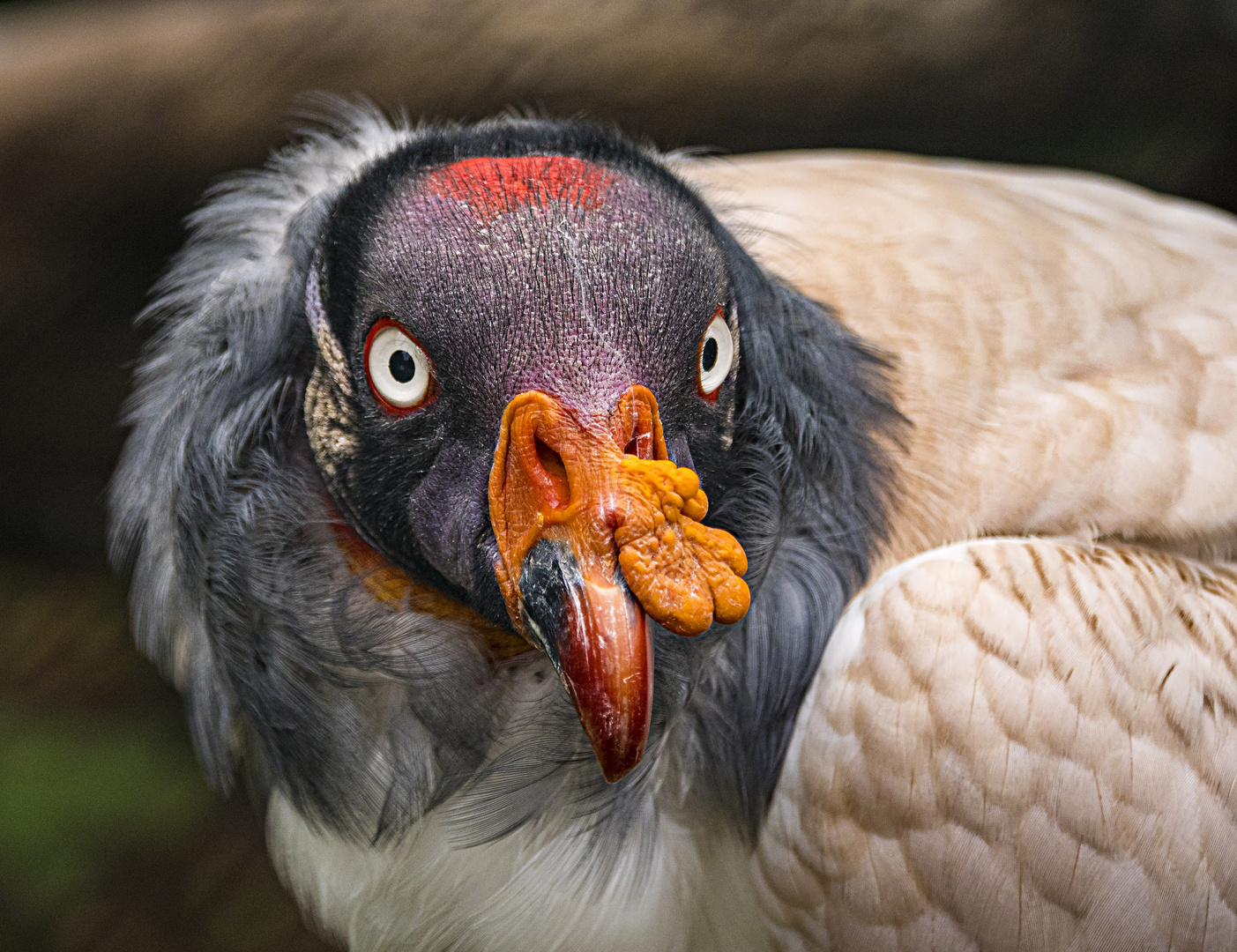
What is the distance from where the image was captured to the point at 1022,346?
6.90ft

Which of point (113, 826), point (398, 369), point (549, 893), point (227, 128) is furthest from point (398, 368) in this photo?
point (113, 826)

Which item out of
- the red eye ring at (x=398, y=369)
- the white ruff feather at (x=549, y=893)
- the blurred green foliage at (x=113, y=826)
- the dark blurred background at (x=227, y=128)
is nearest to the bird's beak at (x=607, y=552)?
the red eye ring at (x=398, y=369)

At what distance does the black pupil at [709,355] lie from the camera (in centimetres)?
159

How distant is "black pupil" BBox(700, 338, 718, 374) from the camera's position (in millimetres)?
1591

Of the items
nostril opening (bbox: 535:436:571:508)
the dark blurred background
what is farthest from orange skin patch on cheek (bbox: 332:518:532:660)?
the dark blurred background

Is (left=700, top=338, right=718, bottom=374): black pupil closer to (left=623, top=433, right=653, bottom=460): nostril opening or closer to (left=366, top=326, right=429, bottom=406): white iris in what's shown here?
(left=623, top=433, right=653, bottom=460): nostril opening

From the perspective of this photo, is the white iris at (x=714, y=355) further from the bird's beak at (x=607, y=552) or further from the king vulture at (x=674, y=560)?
the bird's beak at (x=607, y=552)

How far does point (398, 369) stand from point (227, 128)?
2534mm

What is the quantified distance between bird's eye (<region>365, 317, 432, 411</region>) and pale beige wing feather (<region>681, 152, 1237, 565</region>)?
2.32 feet

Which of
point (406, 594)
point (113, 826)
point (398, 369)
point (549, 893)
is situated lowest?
point (113, 826)

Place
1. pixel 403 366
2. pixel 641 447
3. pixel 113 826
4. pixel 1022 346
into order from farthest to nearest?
pixel 113 826, pixel 1022 346, pixel 403 366, pixel 641 447

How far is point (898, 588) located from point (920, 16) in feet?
8.79

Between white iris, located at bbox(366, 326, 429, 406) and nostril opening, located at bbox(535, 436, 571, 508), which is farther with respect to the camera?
white iris, located at bbox(366, 326, 429, 406)

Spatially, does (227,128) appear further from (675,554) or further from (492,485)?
(675,554)
